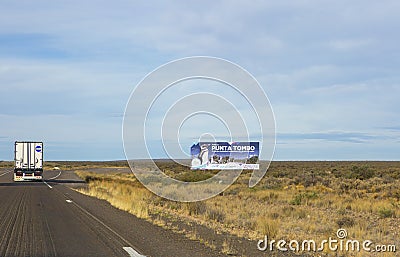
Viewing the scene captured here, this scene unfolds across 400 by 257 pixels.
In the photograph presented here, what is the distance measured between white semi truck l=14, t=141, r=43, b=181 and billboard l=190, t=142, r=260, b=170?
22153 millimetres

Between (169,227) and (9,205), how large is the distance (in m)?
9.41

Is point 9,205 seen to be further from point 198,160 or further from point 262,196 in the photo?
point 198,160

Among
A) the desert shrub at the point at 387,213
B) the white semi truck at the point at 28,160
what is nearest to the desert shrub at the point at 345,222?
the desert shrub at the point at 387,213

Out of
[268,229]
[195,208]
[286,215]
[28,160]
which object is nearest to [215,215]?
[195,208]

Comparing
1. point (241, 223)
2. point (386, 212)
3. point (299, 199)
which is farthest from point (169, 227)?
point (299, 199)

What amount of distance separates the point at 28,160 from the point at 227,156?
80.3 feet

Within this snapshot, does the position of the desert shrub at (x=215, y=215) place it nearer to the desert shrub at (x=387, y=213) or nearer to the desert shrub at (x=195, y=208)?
the desert shrub at (x=195, y=208)

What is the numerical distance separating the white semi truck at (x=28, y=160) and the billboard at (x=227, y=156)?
72.7 ft

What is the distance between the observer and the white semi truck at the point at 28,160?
43.7 metres

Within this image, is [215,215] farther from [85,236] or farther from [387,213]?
[85,236]

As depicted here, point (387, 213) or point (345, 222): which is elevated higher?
point (387, 213)

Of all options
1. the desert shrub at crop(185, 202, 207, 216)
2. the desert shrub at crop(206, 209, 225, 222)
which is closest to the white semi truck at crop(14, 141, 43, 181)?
the desert shrub at crop(185, 202, 207, 216)

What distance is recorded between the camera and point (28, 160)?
43875 millimetres

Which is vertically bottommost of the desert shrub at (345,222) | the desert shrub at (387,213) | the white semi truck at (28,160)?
the desert shrub at (345,222)
